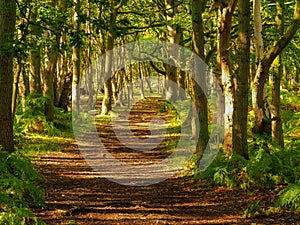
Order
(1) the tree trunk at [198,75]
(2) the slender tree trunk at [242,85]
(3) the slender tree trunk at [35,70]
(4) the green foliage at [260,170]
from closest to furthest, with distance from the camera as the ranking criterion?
(4) the green foliage at [260,170] → (2) the slender tree trunk at [242,85] → (1) the tree trunk at [198,75] → (3) the slender tree trunk at [35,70]

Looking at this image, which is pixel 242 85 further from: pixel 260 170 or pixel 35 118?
pixel 35 118

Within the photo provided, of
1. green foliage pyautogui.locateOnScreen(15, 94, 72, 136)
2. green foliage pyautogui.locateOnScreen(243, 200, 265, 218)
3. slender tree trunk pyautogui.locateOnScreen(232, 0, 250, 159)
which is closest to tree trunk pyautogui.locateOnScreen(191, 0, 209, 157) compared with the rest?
slender tree trunk pyautogui.locateOnScreen(232, 0, 250, 159)

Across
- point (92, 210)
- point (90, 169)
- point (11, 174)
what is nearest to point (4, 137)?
point (11, 174)

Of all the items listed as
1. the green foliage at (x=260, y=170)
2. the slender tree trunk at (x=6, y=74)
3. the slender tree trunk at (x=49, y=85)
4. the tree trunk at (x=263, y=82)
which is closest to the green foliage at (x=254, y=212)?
the green foliage at (x=260, y=170)

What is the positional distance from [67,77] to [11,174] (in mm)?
23094

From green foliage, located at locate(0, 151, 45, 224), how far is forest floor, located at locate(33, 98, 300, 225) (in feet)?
1.07

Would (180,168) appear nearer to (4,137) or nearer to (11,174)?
(4,137)

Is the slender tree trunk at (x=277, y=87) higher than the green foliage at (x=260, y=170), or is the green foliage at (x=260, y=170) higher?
the slender tree trunk at (x=277, y=87)

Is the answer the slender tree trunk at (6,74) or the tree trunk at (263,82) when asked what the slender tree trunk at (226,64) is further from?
the slender tree trunk at (6,74)

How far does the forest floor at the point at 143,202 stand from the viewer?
25.2 ft

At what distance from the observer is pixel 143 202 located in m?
9.37

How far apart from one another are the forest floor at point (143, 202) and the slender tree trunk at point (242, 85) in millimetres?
1230

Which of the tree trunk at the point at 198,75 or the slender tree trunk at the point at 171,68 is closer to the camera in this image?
the tree trunk at the point at 198,75

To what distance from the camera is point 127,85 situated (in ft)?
165
